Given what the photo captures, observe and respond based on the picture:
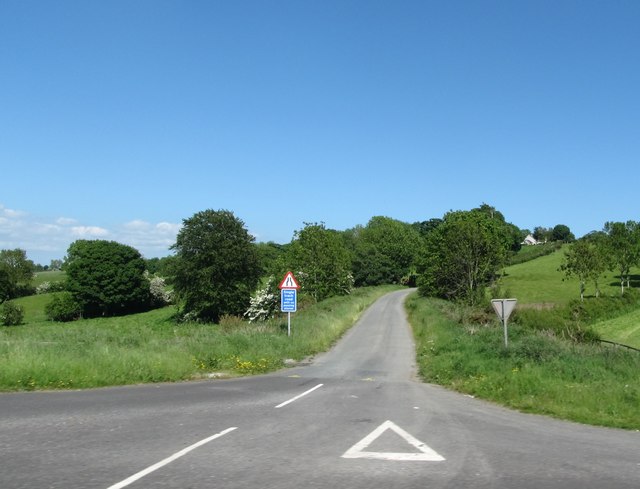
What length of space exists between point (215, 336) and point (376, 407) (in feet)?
44.2

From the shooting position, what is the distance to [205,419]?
10070 mm

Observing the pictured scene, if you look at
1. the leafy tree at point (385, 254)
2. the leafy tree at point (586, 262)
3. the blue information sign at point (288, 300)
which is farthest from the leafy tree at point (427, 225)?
the blue information sign at point (288, 300)

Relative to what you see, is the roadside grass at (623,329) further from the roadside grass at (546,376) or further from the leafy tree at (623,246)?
the roadside grass at (546,376)

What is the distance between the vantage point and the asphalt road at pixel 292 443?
630cm

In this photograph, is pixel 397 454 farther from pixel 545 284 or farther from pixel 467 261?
pixel 545 284

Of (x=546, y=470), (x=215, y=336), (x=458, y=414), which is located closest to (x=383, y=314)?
(x=215, y=336)

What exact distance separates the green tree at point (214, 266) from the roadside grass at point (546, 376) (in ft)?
158

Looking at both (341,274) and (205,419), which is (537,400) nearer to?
(205,419)

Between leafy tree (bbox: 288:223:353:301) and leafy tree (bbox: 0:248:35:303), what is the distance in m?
70.8

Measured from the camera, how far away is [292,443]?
8227mm

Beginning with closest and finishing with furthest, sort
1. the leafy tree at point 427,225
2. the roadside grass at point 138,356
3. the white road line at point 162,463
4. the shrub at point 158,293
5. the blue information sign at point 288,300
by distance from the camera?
the white road line at point 162,463 → the roadside grass at point 138,356 → the blue information sign at point 288,300 → the shrub at point 158,293 → the leafy tree at point 427,225

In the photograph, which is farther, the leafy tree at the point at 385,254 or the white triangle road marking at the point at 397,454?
the leafy tree at the point at 385,254

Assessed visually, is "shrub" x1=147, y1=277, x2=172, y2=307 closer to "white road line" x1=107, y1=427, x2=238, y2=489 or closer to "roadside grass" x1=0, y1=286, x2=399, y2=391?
"roadside grass" x1=0, y1=286, x2=399, y2=391

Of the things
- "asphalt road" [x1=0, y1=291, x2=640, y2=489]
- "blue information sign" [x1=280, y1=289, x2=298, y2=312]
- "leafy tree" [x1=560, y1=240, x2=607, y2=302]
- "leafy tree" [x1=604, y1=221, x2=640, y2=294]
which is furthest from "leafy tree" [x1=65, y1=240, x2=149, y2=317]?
"asphalt road" [x1=0, y1=291, x2=640, y2=489]
